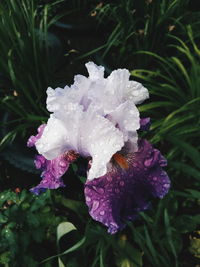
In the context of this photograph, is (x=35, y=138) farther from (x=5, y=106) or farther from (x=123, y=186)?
(x=5, y=106)

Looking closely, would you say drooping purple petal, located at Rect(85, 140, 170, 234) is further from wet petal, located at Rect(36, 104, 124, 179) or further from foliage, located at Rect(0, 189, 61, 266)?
foliage, located at Rect(0, 189, 61, 266)

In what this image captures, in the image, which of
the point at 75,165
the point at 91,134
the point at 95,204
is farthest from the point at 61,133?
the point at 75,165

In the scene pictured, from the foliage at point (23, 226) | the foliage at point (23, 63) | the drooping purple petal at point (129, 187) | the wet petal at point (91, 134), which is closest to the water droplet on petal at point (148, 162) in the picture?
the drooping purple petal at point (129, 187)

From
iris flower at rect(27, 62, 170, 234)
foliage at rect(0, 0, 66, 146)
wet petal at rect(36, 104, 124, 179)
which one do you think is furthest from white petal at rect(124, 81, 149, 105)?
foliage at rect(0, 0, 66, 146)

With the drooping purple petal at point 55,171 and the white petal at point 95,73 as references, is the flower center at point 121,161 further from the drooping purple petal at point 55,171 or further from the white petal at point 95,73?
the white petal at point 95,73

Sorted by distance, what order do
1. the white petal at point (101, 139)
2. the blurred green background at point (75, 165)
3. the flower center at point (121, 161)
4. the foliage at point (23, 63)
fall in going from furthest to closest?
the foliage at point (23, 63) → the blurred green background at point (75, 165) → the flower center at point (121, 161) → the white petal at point (101, 139)

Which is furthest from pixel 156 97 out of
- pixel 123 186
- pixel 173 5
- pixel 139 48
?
pixel 123 186

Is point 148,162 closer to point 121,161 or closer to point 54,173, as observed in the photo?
point 121,161
